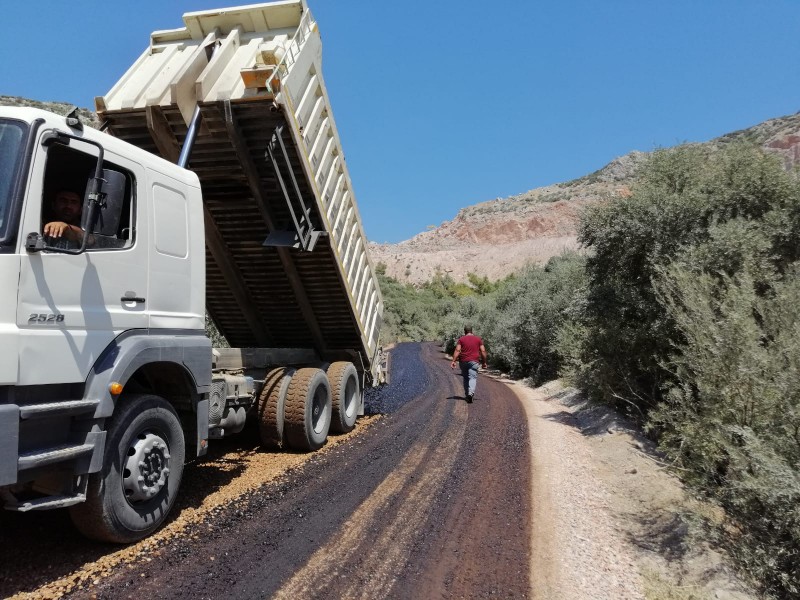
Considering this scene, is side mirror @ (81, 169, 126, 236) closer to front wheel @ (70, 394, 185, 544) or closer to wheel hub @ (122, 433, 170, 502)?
front wheel @ (70, 394, 185, 544)

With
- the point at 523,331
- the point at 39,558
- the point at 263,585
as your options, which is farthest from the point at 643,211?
the point at 523,331

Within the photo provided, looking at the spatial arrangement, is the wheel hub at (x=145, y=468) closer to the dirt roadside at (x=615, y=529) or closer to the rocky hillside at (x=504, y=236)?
the dirt roadside at (x=615, y=529)

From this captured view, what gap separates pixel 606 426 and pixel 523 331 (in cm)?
895

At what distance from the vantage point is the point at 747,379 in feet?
15.4

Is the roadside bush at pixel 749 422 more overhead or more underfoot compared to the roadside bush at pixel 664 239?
more underfoot

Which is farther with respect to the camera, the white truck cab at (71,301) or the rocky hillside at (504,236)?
the rocky hillside at (504,236)

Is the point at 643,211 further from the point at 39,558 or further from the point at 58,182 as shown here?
the point at 39,558

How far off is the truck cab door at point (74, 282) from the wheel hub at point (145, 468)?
0.75 m

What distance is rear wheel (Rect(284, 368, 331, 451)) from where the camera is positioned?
693 cm

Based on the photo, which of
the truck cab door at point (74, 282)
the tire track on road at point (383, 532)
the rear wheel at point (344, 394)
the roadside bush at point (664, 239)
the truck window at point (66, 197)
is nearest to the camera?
the truck cab door at point (74, 282)

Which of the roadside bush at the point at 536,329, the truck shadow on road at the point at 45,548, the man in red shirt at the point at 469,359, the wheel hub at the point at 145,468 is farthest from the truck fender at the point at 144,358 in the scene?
the roadside bush at the point at 536,329

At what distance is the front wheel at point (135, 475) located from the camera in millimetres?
3723

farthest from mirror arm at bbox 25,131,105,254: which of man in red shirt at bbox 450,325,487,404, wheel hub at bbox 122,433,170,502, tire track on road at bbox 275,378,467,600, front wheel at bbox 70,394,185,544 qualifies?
man in red shirt at bbox 450,325,487,404

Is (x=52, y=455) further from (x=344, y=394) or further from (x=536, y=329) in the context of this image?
(x=536, y=329)
